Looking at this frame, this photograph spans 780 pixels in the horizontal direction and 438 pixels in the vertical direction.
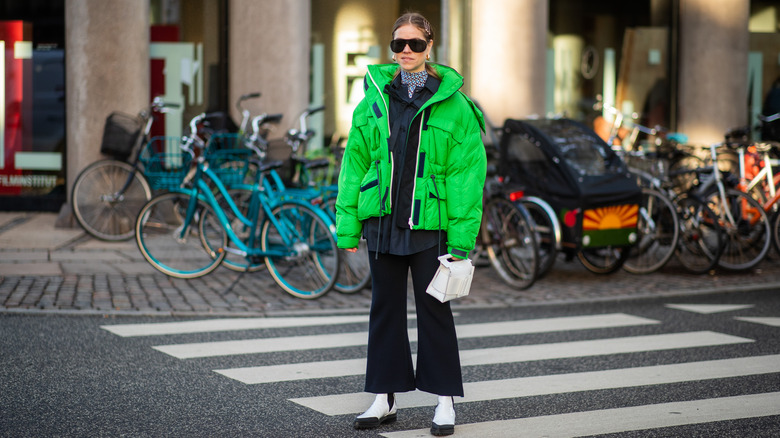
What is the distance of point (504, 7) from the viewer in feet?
46.5

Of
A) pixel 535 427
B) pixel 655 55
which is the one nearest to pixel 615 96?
pixel 655 55

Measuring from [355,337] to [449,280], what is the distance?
110 inches

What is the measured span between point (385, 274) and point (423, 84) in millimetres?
872

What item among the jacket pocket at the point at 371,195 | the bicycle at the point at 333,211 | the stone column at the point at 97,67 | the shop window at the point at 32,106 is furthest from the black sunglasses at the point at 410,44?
the shop window at the point at 32,106

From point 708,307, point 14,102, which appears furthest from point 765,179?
point 14,102

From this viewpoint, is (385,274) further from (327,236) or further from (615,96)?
(615,96)

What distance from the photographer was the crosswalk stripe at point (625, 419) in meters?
5.09

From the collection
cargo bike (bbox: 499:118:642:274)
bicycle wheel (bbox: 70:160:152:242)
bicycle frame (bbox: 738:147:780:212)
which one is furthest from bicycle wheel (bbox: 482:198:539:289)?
bicycle wheel (bbox: 70:160:152:242)

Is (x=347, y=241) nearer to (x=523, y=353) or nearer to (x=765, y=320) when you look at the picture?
(x=523, y=353)

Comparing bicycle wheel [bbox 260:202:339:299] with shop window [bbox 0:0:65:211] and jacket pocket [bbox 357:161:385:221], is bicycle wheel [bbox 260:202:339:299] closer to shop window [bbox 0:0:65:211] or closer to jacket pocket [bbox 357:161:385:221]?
jacket pocket [bbox 357:161:385:221]

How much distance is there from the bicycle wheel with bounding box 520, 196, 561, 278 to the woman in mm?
4620

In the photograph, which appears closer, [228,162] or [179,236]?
[179,236]

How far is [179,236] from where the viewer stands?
30.6 feet

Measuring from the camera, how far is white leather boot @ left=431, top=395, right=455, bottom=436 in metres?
4.97
